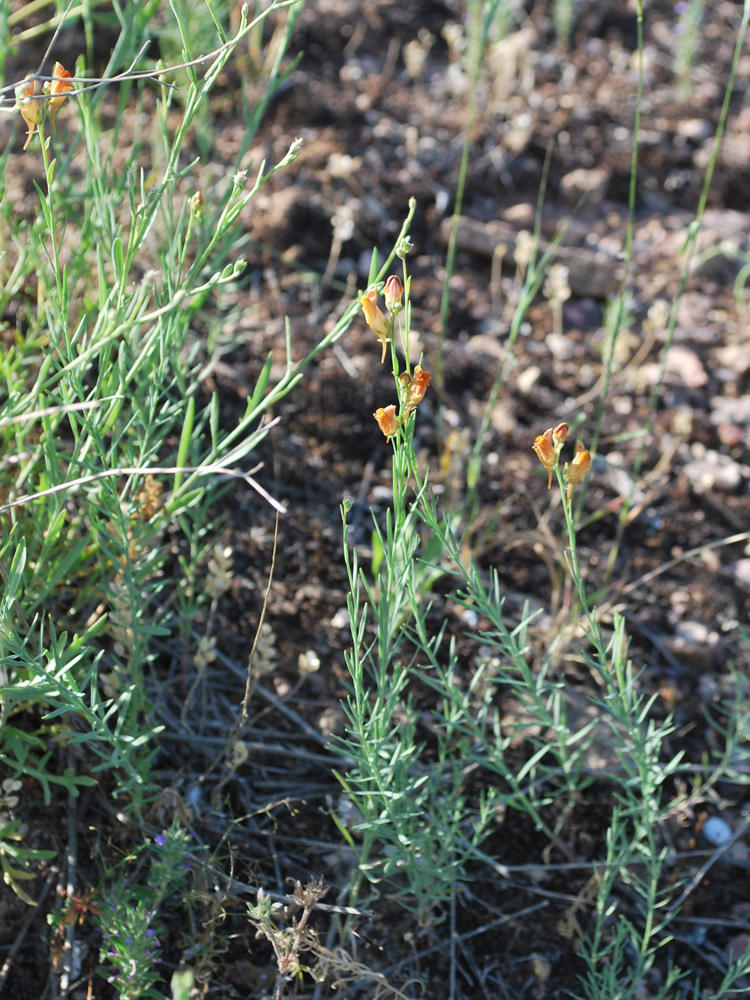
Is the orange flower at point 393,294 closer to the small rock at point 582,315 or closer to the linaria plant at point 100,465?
the linaria plant at point 100,465

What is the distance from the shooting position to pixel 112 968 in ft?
4.64

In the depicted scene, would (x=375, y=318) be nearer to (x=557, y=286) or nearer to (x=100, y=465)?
(x=100, y=465)

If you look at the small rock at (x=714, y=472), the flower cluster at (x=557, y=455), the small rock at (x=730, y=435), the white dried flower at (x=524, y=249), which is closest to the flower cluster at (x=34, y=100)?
the flower cluster at (x=557, y=455)

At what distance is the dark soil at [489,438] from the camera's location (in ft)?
5.19

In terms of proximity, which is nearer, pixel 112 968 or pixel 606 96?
pixel 112 968

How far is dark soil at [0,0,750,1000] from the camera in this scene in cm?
158

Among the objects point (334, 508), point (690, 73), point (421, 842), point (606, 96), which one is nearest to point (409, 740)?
point (421, 842)

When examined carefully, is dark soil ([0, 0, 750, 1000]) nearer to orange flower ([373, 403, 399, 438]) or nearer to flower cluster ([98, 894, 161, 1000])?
flower cluster ([98, 894, 161, 1000])

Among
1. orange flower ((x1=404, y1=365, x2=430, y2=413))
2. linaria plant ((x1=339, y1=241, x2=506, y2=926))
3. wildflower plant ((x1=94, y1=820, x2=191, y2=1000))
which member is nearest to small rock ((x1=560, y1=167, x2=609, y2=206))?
linaria plant ((x1=339, y1=241, x2=506, y2=926))

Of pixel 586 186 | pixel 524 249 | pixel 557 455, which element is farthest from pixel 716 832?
pixel 586 186

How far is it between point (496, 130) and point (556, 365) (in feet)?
3.75

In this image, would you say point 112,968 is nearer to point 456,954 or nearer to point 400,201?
point 456,954

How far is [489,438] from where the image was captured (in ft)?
7.75

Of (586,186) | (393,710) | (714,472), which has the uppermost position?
(393,710)
